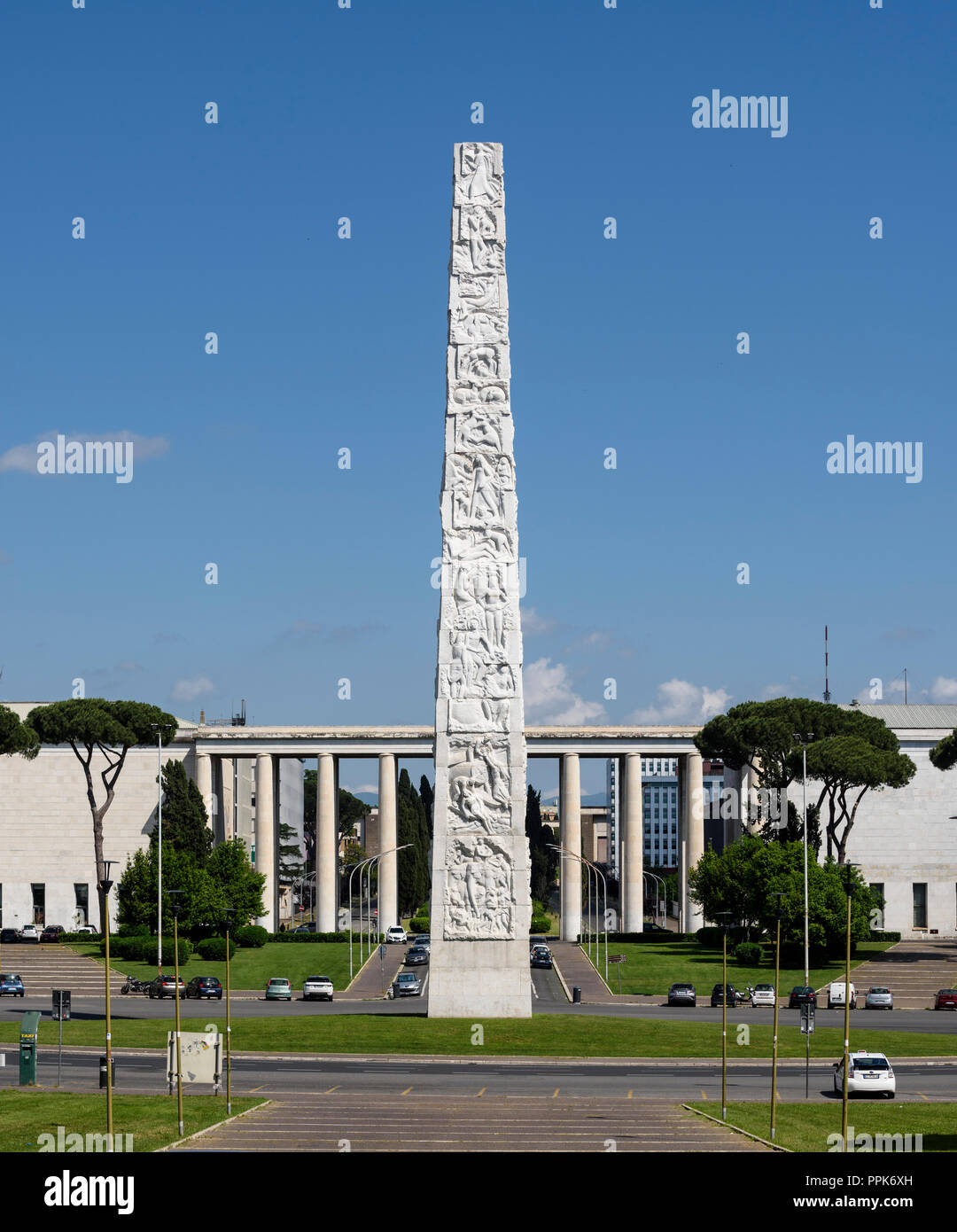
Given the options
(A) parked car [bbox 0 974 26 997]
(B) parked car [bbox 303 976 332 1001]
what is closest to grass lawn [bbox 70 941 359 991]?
(B) parked car [bbox 303 976 332 1001]

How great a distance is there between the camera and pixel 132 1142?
3397 centimetres

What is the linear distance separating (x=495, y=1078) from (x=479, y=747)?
16198 millimetres

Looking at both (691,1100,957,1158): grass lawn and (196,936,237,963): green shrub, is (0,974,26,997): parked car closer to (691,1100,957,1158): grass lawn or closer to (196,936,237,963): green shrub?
(196,936,237,963): green shrub

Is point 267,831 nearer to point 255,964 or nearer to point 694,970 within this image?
point 255,964

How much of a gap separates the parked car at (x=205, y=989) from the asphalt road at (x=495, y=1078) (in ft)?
90.6

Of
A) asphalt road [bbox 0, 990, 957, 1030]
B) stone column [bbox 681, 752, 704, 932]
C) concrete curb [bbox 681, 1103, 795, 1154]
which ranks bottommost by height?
asphalt road [bbox 0, 990, 957, 1030]

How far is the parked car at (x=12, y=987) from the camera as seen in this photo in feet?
288

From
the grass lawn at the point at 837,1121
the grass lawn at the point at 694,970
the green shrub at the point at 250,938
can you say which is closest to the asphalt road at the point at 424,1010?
the grass lawn at the point at 694,970

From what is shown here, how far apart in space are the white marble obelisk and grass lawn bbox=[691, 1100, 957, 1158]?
21.0m

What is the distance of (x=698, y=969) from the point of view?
10381 cm

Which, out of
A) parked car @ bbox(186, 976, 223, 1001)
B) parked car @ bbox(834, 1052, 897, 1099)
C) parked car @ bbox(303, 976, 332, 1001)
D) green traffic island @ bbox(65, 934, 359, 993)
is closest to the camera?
parked car @ bbox(834, 1052, 897, 1099)

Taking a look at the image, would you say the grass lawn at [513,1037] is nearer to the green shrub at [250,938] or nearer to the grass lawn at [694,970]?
the grass lawn at [694,970]

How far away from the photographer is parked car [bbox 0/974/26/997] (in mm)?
87831

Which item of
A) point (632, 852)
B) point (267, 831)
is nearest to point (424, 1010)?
point (267, 831)
